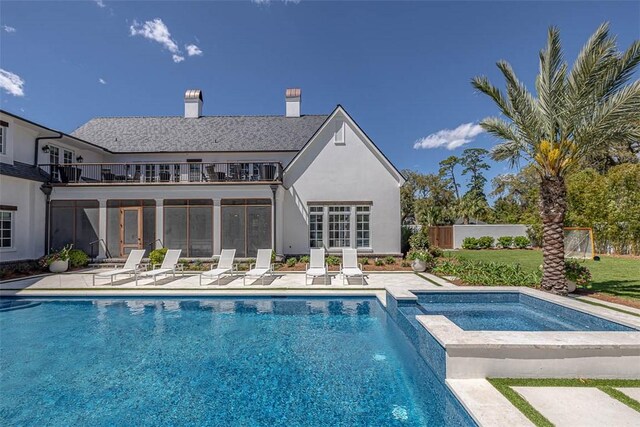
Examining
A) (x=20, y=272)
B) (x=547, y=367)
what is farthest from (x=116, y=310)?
(x=547, y=367)

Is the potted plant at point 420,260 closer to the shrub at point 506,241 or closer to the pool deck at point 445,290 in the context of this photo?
the pool deck at point 445,290

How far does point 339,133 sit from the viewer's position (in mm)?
17125

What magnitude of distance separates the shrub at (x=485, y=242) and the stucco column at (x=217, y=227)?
75.4 feet

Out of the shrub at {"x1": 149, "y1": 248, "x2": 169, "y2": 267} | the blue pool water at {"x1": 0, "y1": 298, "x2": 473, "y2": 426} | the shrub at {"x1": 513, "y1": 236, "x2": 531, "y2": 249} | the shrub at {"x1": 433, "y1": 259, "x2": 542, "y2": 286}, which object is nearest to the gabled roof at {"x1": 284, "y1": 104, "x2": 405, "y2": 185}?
the shrub at {"x1": 433, "y1": 259, "x2": 542, "y2": 286}

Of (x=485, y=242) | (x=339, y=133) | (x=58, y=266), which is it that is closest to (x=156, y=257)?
(x=58, y=266)

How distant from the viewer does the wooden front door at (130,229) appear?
16297 mm

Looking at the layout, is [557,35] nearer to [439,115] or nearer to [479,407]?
[479,407]

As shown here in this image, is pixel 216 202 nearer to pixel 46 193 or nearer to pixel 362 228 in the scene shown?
pixel 362 228

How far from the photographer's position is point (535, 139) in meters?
9.37

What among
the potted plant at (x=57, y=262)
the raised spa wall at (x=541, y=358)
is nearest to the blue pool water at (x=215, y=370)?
the raised spa wall at (x=541, y=358)

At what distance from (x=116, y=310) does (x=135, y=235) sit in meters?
8.58

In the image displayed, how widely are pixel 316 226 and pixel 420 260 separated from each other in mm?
6213

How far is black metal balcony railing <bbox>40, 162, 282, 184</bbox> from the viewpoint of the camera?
16.5m

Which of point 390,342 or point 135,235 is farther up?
point 135,235
